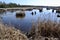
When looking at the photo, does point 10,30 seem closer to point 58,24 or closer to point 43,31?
point 43,31

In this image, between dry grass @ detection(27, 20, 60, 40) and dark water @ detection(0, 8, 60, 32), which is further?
dark water @ detection(0, 8, 60, 32)

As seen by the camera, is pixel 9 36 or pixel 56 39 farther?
pixel 56 39

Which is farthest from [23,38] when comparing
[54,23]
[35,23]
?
[54,23]

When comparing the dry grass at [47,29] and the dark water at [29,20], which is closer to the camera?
the dry grass at [47,29]

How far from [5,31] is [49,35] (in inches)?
63.8

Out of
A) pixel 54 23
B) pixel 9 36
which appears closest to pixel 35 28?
pixel 54 23

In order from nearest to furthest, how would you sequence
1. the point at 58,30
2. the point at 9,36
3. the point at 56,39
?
the point at 9,36 < the point at 56,39 < the point at 58,30

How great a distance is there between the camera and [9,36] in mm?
5406

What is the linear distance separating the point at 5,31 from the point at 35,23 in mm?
1263

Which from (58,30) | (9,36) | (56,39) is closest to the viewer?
(9,36)

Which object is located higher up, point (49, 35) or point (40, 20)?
point (40, 20)

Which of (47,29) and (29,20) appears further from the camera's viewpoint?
(29,20)

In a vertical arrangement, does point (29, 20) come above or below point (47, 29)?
below

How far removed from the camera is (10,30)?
6070 millimetres
